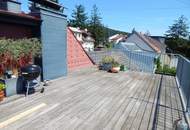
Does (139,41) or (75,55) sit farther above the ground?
(139,41)

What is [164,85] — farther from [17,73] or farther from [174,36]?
[174,36]

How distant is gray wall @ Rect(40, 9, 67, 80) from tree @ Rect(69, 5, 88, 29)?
1690 inches

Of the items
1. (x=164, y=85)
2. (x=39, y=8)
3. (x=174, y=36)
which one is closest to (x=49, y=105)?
(x=39, y=8)

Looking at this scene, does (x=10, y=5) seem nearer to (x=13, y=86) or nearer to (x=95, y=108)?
(x=13, y=86)

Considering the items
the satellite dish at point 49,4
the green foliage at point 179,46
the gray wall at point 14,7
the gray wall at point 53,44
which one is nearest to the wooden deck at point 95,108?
the gray wall at point 53,44

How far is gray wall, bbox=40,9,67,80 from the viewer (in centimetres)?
712

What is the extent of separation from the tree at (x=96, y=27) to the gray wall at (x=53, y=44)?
39.2 meters

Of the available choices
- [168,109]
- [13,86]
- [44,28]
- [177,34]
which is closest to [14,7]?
[44,28]

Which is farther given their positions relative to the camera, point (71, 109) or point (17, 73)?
point (17, 73)

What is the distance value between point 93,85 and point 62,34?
102 inches

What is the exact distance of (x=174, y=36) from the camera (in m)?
49.0

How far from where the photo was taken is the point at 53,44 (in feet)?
25.1

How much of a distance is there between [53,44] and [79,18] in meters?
44.3

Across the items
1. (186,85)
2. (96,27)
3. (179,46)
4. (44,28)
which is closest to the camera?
(186,85)
